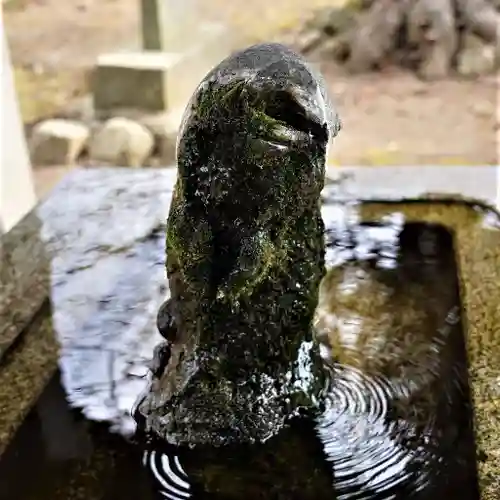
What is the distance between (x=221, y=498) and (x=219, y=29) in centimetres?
322

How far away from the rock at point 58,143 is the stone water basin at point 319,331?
146 cm

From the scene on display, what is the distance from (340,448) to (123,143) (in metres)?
2.56

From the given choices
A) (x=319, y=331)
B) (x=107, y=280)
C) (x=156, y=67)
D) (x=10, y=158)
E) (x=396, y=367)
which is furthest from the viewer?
(x=156, y=67)

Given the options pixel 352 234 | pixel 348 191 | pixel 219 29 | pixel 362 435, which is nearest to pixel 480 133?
pixel 219 29

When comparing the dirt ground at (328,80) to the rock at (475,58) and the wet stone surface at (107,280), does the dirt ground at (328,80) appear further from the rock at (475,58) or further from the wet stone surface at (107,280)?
the wet stone surface at (107,280)

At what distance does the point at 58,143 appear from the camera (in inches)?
147

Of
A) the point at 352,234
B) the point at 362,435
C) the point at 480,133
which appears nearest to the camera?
the point at 362,435

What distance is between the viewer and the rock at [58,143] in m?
3.73

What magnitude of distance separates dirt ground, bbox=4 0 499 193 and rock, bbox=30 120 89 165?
10 centimetres

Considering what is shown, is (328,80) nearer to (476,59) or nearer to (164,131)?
(476,59)

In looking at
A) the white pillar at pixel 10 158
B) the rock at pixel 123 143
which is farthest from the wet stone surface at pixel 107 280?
the rock at pixel 123 143

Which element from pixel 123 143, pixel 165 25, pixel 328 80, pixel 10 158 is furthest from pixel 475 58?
pixel 10 158

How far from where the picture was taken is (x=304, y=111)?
1.15 meters

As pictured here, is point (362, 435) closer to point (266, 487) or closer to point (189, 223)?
point (266, 487)
